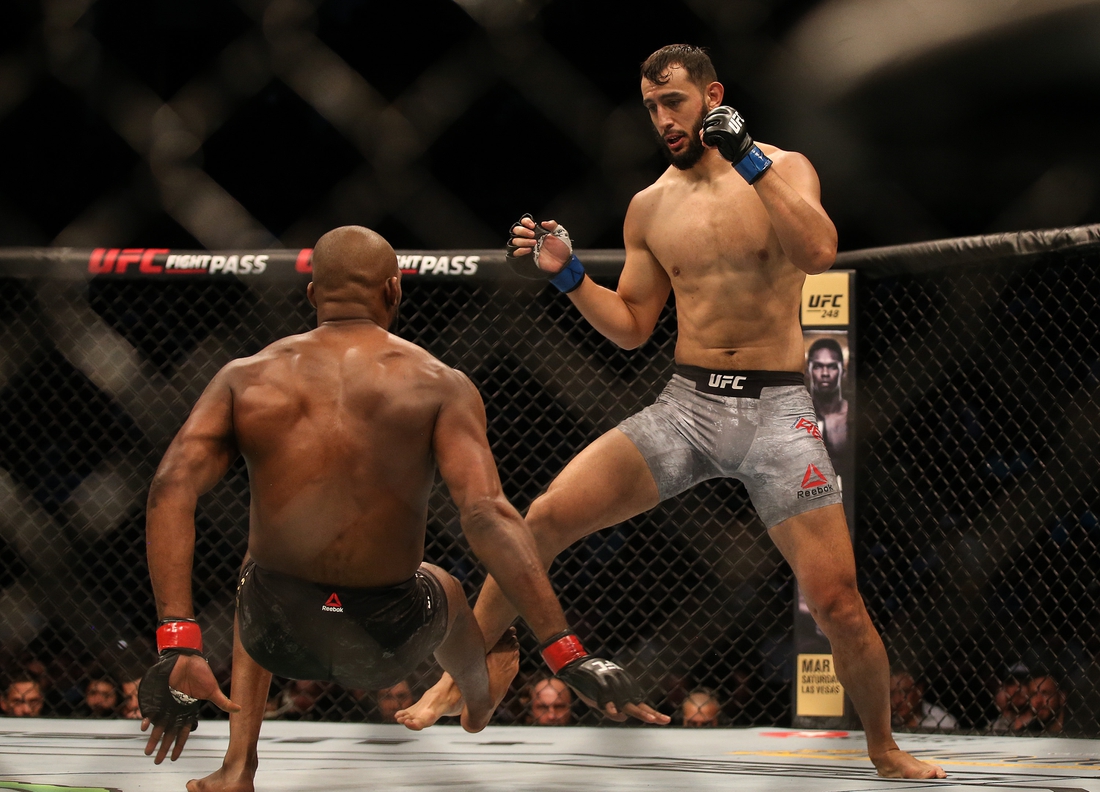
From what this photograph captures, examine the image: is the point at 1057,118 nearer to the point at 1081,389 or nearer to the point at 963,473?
the point at 1081,389

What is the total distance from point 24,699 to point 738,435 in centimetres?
214

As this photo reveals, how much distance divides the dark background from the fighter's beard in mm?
119

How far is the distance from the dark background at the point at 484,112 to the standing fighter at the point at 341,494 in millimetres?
296

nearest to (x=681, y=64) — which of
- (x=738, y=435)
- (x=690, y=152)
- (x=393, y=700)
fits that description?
(x=690, y=152)

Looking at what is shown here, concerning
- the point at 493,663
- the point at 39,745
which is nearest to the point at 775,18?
the point at 493,663

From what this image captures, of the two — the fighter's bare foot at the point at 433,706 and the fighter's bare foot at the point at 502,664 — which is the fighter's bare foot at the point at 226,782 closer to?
the fighter's bare foot at the point at 433,706

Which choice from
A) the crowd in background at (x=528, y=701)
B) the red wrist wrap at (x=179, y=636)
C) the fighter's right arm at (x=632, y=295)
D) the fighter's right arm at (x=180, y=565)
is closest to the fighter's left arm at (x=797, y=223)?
the fighter's right arm at (x=632, y=295)

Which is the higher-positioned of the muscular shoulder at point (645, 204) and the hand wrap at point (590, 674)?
the muscular shoulder at point (645, 204)

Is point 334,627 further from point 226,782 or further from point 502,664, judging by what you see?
point 502,664

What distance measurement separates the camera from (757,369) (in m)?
2.12

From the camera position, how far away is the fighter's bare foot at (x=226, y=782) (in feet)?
5.64

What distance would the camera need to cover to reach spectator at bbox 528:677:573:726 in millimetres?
3086

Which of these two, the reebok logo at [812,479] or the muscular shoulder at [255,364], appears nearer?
the muscular shoulder at [255,364]

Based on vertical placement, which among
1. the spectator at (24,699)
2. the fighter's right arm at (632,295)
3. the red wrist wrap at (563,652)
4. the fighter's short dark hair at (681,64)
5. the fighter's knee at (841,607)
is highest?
the fighter's short dark hair at (681,64)
